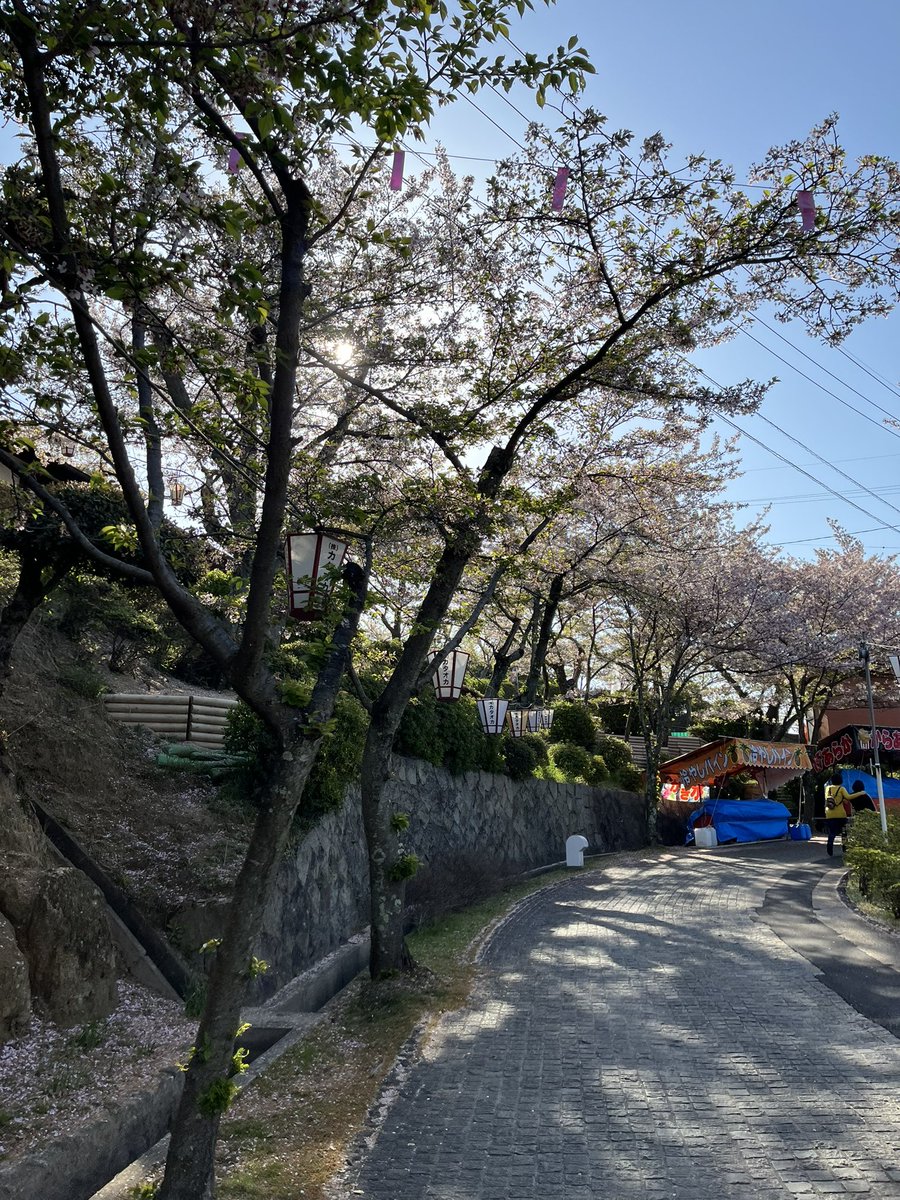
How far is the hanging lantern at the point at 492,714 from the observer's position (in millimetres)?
16938

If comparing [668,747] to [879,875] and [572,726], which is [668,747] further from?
[879,875]

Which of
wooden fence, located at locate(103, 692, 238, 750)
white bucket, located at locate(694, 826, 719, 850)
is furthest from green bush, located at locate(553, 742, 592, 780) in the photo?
wooden fence, located at locate(103, 692, 238, 750)

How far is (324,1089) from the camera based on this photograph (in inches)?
230

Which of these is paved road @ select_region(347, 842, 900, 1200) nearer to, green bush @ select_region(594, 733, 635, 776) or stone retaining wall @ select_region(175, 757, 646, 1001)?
stone retaining wall @ select_region(175, 757, 646, 1001)

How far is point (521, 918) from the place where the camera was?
1279 cm

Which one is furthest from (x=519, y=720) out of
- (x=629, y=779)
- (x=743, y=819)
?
(x=743, y=819)

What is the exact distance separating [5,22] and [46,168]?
0.57 m

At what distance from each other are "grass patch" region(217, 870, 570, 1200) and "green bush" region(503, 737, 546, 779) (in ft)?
29.4

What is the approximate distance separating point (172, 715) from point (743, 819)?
19.8 m

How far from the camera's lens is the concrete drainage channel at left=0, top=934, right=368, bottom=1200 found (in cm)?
409

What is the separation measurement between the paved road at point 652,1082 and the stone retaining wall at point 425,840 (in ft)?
5.68

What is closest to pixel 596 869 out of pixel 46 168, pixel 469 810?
pixel 469 810

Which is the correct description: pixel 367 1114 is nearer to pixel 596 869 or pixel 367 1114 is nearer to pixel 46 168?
pixel 46 168

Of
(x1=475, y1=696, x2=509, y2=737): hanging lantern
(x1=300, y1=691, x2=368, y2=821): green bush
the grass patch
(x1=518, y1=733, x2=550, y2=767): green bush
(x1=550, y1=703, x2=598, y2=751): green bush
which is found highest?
(x1=550, y1=703, x2=598, y2=751): green bush
